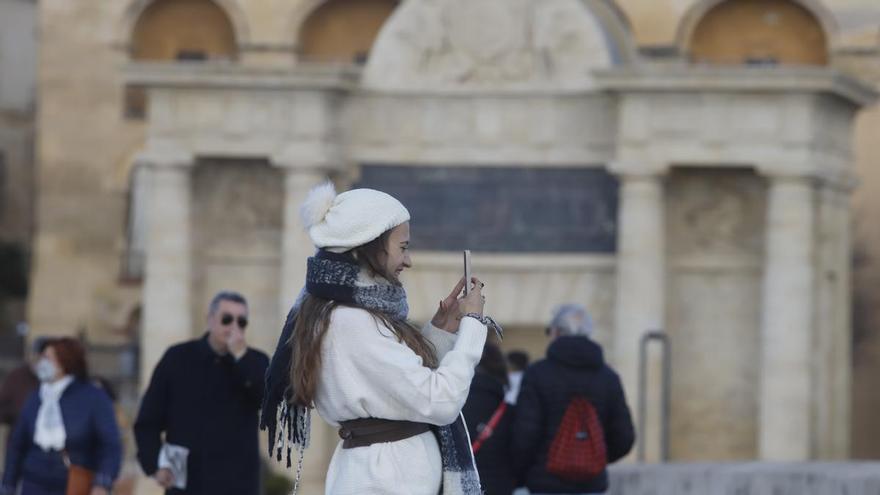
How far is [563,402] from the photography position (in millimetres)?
11766

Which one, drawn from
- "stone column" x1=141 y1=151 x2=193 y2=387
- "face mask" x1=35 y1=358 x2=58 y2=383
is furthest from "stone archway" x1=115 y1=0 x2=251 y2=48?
"face mask" x1=35 y1=358 x2=58 y2=383

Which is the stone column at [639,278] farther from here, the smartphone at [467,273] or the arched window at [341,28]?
the smartphone at [467,273]

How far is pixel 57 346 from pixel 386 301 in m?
5.17

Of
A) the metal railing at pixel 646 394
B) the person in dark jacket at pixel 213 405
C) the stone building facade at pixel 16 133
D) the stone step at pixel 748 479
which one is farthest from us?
the stone building facade at pixel 16 133

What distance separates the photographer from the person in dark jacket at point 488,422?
12.1 m

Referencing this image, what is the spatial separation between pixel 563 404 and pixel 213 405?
1881 millimetres

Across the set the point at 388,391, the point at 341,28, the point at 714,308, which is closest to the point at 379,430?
the point at 388,391

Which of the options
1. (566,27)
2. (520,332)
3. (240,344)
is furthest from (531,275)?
(240,344)

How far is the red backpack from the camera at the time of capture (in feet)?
38.4

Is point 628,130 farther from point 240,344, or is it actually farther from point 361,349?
point 361,349

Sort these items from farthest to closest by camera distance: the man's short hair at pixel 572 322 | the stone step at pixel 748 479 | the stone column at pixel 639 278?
the stone column at pixel 639 278 → the stone step at pixel 748 479 → the man's short hair at pixel 572 322

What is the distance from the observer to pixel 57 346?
12.0m

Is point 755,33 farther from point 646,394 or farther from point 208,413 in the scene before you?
point 208,413

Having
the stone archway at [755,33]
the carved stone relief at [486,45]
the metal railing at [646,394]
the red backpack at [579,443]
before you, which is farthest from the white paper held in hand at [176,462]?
the stone archway at [755,33]
